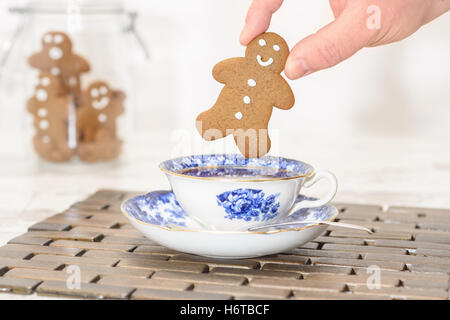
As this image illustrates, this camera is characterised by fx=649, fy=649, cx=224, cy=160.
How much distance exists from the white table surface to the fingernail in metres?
0.36

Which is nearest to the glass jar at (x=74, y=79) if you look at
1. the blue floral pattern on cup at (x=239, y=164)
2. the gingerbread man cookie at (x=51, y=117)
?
the gingerbread man cookie at (x=51, y=117)

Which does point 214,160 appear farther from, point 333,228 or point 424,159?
point 424,159

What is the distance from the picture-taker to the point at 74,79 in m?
1.36

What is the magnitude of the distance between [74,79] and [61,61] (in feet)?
0.15

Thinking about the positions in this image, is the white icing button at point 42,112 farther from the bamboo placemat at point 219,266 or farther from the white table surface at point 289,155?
the bamboo placemat at point 219,266

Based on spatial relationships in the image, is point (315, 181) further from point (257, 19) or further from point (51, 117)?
point (51, 117)

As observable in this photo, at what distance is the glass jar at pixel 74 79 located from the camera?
4.38ft

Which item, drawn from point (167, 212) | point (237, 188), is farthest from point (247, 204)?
point (167, 212)

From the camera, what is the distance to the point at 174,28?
1.94m

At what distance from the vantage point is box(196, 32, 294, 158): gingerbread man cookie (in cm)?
82

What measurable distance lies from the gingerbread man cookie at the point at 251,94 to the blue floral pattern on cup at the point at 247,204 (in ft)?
0.26

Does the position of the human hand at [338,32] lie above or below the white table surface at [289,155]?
above
